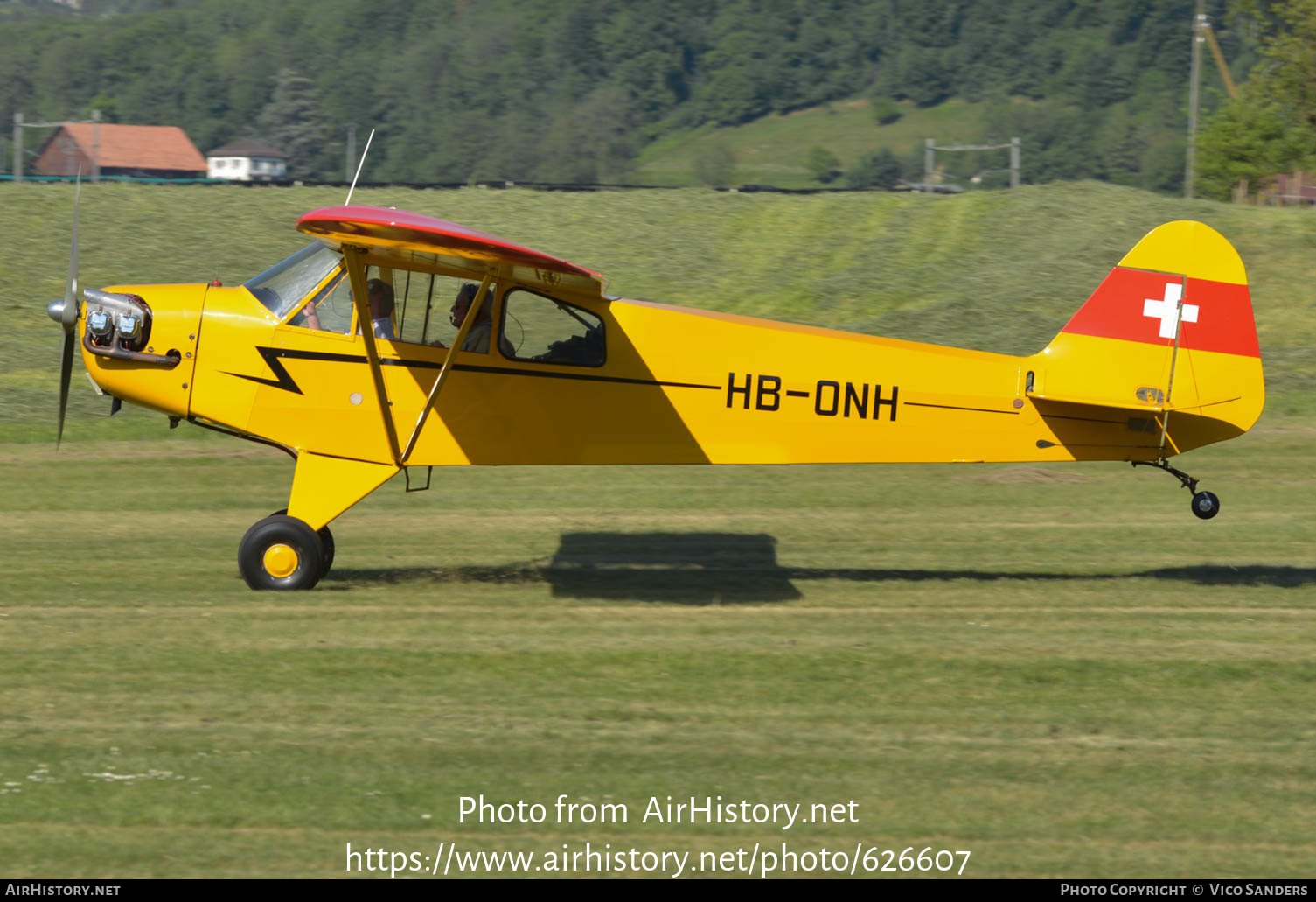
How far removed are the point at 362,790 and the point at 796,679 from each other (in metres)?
2.73

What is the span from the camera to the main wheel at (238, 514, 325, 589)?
30.9 ft

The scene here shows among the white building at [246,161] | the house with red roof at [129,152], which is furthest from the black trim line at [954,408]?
the house with red roof at [129,152]

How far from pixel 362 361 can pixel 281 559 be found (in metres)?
1.47

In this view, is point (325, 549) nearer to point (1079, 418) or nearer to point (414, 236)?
point (414, 236)

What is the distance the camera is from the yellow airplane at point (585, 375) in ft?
31.0

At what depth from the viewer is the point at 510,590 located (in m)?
9.95

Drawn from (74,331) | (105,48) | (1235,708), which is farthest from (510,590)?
(105,48)

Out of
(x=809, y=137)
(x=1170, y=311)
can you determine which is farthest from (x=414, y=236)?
(x=809, y=137)

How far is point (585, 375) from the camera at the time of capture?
971cm

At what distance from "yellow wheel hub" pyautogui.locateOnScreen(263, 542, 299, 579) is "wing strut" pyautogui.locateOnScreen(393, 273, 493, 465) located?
969mm

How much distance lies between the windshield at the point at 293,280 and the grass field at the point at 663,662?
203cm

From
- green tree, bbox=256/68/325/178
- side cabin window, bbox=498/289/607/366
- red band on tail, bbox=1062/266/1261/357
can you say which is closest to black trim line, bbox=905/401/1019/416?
red band on tail, bbox=1062/266/1261/357

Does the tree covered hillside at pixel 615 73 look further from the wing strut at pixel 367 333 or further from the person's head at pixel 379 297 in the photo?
the wing strut at pixel 367 333

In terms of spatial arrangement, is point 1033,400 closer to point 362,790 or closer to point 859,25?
point 362,790
